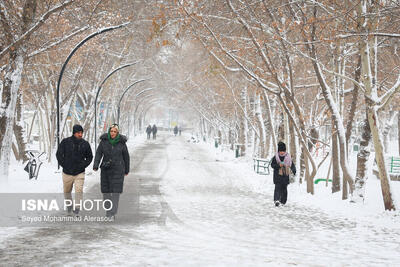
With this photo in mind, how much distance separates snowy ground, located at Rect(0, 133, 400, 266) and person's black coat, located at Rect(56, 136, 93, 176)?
44.8 inches

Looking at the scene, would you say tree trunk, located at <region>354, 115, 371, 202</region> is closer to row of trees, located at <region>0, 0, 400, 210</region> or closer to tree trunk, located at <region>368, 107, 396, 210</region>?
row of trees, located at <region>0, 0, 400, 210</region>

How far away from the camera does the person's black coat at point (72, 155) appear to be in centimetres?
891

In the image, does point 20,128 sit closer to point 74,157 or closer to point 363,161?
point 74,157

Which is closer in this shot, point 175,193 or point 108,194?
point 108,194

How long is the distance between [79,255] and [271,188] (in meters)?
9.87

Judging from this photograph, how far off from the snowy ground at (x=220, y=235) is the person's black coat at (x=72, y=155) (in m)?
1.14

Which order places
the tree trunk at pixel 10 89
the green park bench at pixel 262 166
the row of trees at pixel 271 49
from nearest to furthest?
the row of trees at pixel 271 49
the tree trunk at pixel 10 89
the green park bench at pixel 262 166

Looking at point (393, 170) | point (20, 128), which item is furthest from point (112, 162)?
point (393, 170)

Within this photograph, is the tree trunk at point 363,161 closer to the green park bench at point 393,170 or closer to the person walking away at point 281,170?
the person walking away at point 281,170

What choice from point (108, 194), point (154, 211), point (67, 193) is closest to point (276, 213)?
point (154, 211)

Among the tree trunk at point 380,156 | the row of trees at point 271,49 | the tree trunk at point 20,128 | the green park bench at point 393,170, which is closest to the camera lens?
the tree trunk at point 380,156

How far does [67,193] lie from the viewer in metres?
9.17

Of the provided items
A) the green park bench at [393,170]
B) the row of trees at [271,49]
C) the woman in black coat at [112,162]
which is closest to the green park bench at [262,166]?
the row of trees at [271,49]

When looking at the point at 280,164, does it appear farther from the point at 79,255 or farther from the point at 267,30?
the point at 79,255
